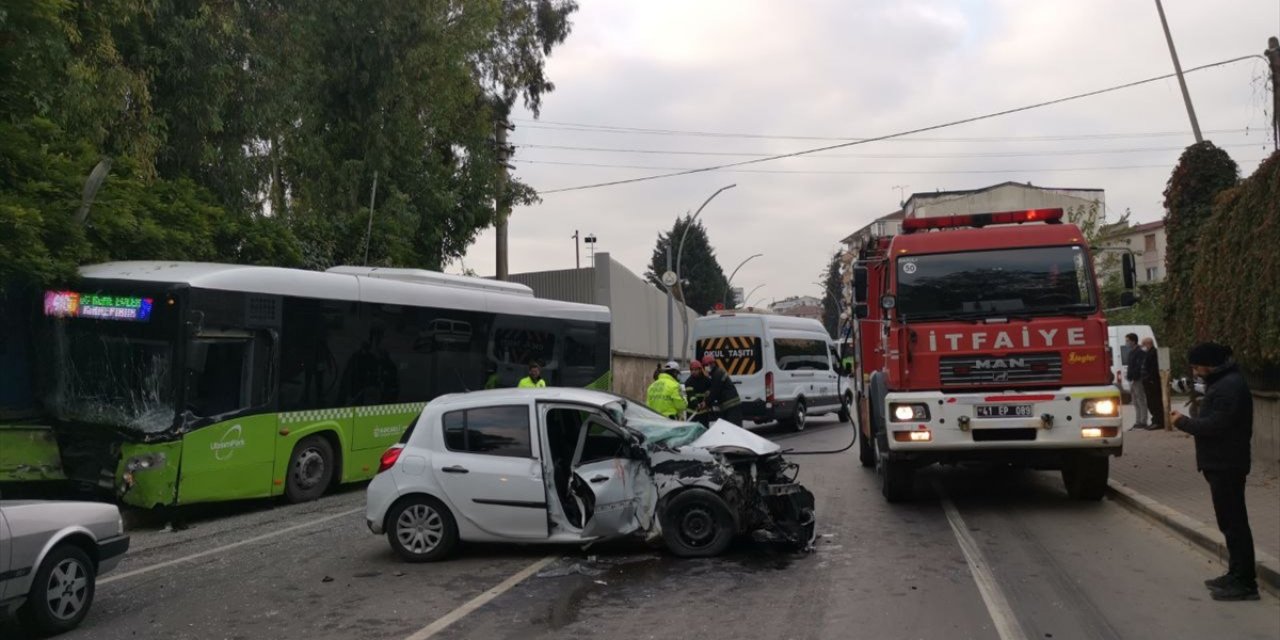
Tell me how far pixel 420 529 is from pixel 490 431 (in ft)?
3.32

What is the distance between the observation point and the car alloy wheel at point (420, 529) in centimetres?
871

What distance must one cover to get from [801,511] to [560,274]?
28334mm

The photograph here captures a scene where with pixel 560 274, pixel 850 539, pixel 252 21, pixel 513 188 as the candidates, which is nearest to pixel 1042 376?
pixel 850 539

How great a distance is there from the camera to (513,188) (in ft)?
99.6

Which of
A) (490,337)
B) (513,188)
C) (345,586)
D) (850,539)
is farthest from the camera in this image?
(513,188)

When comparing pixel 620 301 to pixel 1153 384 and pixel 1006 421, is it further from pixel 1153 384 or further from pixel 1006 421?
pixel 1006 421

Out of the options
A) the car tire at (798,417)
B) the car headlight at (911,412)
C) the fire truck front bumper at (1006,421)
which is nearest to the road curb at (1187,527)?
the fire truck front bumper at (1006,421)

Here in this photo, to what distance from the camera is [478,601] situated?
23.7 ft

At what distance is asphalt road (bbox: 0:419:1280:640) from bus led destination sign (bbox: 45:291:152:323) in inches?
97.0

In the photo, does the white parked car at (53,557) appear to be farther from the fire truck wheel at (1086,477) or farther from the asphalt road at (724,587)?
the fire truck wheel at (1086,477)

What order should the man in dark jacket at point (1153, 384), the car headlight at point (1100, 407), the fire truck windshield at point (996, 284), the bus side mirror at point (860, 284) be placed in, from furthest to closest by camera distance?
1. the man in dark jacket at point (1153, 384)
2. the bus side mirror at point (860, 284)
3. the fire truck windshield at point (996, 284)
4. the car headlight at point (1100, 407)

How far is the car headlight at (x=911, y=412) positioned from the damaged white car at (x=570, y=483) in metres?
2.05

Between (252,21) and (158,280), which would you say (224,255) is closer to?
(252,21)

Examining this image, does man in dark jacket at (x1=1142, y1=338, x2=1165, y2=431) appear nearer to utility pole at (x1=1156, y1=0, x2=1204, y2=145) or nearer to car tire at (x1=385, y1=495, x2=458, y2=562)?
utility pole at (x1=1156, y1=0, x2=1204, y2=145)
